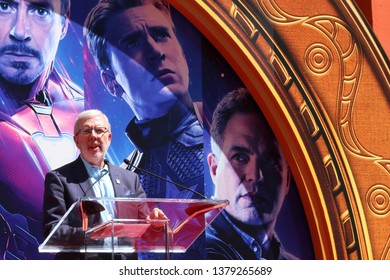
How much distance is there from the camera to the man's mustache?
20.6 ft

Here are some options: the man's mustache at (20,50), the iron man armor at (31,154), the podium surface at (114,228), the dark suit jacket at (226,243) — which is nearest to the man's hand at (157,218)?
the podium surface at (114,228)

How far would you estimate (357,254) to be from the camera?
655 cm

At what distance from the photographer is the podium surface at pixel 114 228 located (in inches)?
187

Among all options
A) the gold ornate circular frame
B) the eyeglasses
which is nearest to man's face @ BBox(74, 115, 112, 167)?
the eyeglasses

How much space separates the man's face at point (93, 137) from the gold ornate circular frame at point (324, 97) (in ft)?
3.88

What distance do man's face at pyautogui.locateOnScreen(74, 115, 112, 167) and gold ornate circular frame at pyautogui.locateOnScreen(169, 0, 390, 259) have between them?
1.18m

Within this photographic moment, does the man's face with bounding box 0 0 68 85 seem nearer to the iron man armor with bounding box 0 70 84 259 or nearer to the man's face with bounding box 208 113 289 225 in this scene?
the iron man armor with bounding box 0 70 84 259

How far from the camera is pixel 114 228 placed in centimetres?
471

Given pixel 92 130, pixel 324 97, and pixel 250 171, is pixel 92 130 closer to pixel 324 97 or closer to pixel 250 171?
pixel 250 171

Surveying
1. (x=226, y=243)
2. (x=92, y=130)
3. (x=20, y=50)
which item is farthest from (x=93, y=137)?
(x=226, y=243)

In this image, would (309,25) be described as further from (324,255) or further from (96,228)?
(96,228)

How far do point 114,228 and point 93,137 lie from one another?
1.14m

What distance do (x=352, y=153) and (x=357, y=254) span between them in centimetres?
63
